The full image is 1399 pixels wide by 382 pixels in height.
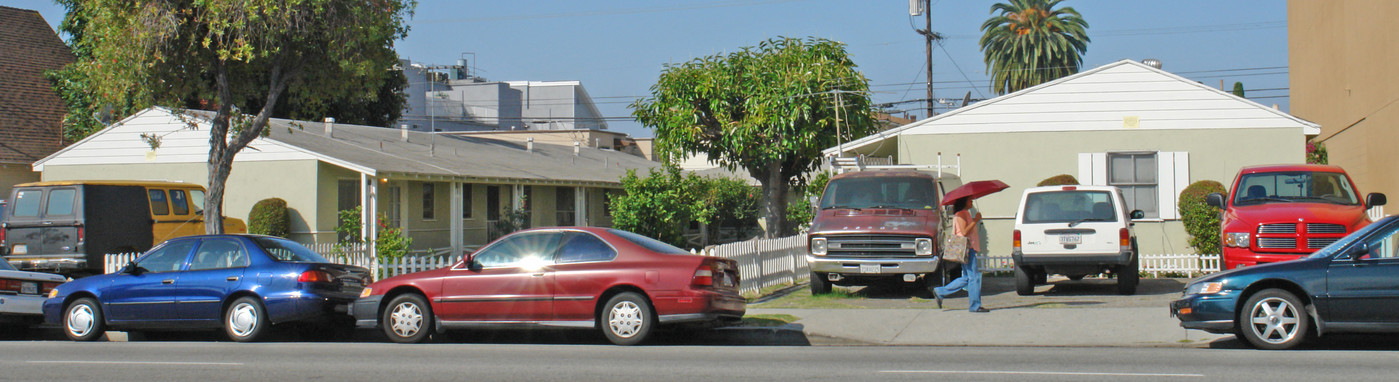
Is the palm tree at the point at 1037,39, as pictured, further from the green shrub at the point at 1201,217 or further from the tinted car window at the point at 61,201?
the tinted car window at the point at 61,201

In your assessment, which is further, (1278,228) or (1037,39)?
(1037,39)

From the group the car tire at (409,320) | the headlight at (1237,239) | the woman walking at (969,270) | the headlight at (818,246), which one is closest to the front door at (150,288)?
the car tire at (409,320)

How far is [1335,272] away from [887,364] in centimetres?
412

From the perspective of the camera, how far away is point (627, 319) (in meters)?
11.3

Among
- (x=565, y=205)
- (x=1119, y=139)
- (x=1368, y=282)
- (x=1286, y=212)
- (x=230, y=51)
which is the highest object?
(x=230, y=51)

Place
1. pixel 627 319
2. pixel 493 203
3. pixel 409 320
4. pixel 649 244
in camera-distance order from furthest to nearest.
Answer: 1. pixel 493 203
2. pixel 409 320
3. pixel 649 244
4. pixel 627 319

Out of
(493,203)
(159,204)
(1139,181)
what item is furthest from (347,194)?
(1139,181)

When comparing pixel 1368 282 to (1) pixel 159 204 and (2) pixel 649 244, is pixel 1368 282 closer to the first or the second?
(2) pixel 649 244

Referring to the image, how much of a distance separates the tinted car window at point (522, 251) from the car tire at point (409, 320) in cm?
81

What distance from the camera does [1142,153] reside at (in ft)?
66.1

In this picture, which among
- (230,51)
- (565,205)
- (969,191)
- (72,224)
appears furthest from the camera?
(565,205)

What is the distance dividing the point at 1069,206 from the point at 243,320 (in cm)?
1065

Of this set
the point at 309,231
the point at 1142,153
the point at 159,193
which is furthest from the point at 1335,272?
the point at 309,231

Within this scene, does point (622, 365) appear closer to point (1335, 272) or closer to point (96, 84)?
point (1335, 272)
